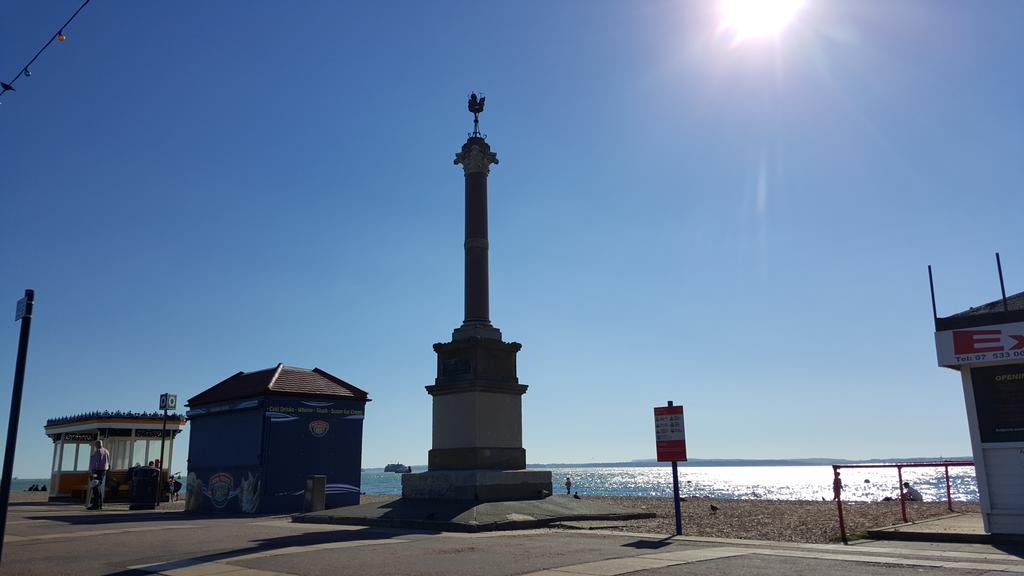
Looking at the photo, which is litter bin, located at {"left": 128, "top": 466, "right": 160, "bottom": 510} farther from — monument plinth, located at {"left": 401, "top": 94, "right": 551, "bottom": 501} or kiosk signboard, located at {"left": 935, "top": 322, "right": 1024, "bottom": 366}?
kiosk signboard, located at {"left": 935, "top": 322, "right": 1024, "bottom": 366}

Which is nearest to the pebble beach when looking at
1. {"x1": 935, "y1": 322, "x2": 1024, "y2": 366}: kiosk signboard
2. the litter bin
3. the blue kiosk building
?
{"x1": 935, "y1": 322, "x2": 1024, "y2": 366}: kiosk signboard

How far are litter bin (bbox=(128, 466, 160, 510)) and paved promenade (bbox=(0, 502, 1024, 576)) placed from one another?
11.9 meters

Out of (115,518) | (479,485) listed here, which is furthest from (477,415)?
(115,518)

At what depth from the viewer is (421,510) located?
18297 mm

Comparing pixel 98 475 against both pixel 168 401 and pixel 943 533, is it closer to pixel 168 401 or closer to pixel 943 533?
pixel 168 401

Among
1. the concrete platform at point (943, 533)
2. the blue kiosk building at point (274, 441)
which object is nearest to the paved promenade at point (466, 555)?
the concrete platform at point (943, 533)

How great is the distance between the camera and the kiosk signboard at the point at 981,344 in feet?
44.2

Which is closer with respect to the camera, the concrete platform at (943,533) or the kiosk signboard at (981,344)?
the concrete platform at (943,533)

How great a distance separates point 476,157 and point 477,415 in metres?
8.74

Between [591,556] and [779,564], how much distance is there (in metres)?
2.68

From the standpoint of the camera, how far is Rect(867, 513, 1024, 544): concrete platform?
1288 cm

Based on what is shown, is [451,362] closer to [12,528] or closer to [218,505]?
[218,505]

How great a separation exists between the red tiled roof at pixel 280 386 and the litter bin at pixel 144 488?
3022mm

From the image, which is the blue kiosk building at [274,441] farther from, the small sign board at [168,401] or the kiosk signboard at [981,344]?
the kiosk signboard at [981,344]
